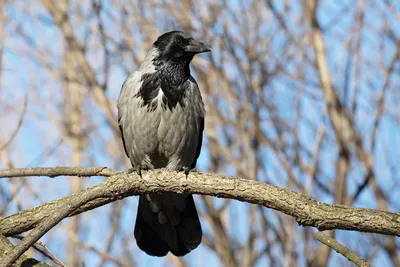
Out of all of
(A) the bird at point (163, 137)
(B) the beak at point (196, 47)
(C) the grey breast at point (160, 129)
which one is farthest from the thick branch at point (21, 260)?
(B) the beak at point (196, 47)

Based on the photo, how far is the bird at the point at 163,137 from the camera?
18.2ft

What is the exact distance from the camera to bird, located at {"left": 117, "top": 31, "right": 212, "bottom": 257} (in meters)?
5.56

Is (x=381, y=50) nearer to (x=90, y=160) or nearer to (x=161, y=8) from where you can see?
(x=161, y=8)

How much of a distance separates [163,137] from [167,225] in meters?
0.79

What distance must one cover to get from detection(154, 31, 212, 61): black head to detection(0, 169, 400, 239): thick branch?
6.32ft

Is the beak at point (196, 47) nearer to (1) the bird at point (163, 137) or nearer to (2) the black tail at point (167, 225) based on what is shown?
(1) the bird at point (163, 137)

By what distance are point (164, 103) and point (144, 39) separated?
245 cm

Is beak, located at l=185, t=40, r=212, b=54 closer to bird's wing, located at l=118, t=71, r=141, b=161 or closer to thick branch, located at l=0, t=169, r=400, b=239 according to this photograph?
bird's wing, located at l=118, t=71, r=141, b=161

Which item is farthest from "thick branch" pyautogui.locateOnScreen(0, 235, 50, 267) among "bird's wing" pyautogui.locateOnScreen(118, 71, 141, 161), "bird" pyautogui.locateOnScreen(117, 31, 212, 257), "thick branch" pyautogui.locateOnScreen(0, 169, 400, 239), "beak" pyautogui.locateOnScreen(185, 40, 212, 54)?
"beak" pyautogui.locateOnScreen(185, 40, 212, 54)

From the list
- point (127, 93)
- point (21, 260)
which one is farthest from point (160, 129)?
point (21, 260)

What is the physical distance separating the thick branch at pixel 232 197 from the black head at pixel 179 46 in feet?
6.32

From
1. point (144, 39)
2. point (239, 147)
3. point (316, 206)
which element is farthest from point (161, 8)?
point (316, 206)

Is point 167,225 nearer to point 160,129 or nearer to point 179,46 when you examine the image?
point 160,129

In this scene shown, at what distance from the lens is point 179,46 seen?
6176 millimetres
